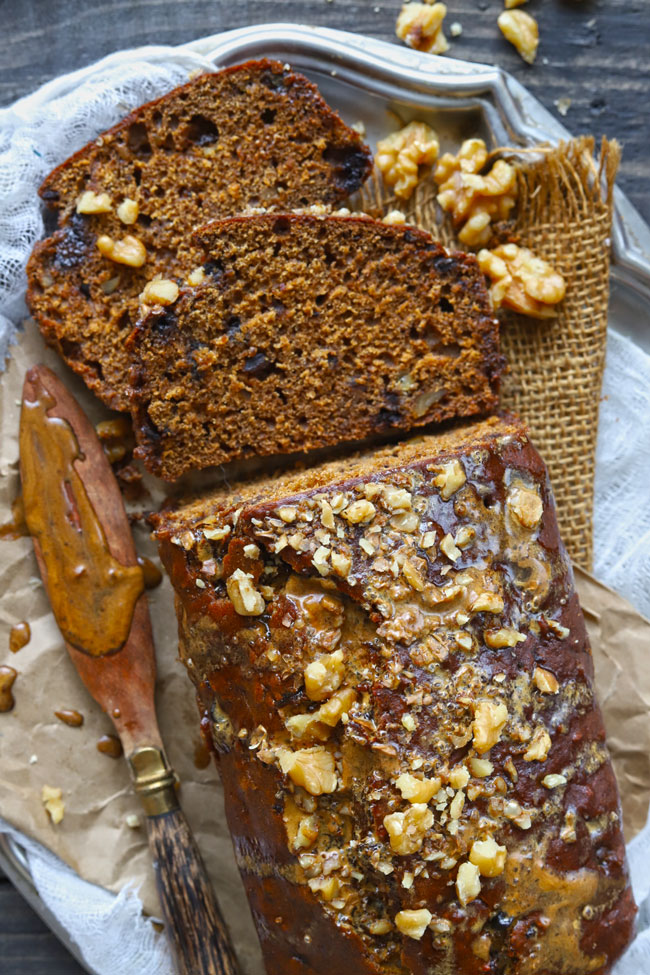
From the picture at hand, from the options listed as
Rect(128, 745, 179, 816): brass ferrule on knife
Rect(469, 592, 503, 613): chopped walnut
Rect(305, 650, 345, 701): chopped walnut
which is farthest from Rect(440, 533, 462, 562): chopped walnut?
Rect(128, 745, 179, 816): brass ferrule on knife

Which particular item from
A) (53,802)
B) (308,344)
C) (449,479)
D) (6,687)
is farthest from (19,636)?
(449,479)

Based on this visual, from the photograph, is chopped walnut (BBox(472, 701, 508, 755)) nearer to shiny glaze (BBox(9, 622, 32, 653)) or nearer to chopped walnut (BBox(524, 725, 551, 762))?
chopped walnut (BBox(524, 725, 551, 762))

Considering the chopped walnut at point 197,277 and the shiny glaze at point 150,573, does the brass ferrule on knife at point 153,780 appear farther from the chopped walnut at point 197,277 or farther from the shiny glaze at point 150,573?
the chopped walnut at point 197,277

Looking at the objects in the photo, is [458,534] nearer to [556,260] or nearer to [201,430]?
[201,430]

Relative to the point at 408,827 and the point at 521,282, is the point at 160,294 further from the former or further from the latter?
the point at 408,827

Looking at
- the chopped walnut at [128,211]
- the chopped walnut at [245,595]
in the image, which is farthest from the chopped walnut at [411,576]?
the chopped walnut at [128,211]

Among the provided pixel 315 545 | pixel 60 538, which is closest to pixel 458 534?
pixel 315 545

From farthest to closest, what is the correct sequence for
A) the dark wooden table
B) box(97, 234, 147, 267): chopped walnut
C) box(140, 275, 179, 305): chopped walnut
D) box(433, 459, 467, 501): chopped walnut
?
the dark wooden table < box(97, 234, 147, 267): chopped walnut < box(140, 275, 179, 305): chopped walnut < box(433, 459, 467, 501): chopped walnut
